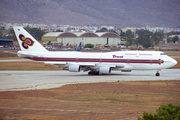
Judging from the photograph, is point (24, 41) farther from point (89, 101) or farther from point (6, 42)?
point (6, 42)

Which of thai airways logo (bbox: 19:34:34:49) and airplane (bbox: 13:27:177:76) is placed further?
thai airways logo (bbox: 19:34:34:49)

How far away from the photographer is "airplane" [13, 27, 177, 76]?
41.4 m

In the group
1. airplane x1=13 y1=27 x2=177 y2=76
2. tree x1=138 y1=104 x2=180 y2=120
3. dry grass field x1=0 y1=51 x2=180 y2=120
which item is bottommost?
dry grass field x1=0 y1=51 x2=180 y2=120

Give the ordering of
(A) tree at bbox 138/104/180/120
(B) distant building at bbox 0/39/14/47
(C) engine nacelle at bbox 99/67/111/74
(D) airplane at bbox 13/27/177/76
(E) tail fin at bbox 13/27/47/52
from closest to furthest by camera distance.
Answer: (A) tree at bbox 138/104/180/120 < (D) airplane at bbox 13/27/177/76 < (C) engine nacelle at bbox 99/67/111/74 < (E) tail fin at bbox 13/27/47/52 < (B) distant building at bbox 0/39/14/47

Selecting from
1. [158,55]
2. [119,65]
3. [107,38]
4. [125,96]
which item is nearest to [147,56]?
[158,55]

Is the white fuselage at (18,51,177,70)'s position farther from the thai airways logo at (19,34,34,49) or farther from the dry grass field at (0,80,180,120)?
the dry grass field at (0,80,180,120)

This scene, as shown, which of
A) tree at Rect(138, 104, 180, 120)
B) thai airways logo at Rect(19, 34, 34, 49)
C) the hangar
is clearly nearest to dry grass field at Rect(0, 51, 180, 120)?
tree at Rect(138, 104, 180, 120)

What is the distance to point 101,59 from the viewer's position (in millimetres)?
42781

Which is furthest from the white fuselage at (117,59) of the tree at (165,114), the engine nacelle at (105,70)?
the tree at (165,114)

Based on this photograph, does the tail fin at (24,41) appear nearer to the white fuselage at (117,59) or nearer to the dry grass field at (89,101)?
the white fuselage at (117,59)

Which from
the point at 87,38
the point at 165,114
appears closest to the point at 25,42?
the point at 165,114

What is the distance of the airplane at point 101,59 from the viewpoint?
41375 mm

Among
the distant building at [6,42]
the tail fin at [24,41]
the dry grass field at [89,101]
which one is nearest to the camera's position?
the dry grass field at [89,101]

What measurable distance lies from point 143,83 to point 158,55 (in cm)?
824
